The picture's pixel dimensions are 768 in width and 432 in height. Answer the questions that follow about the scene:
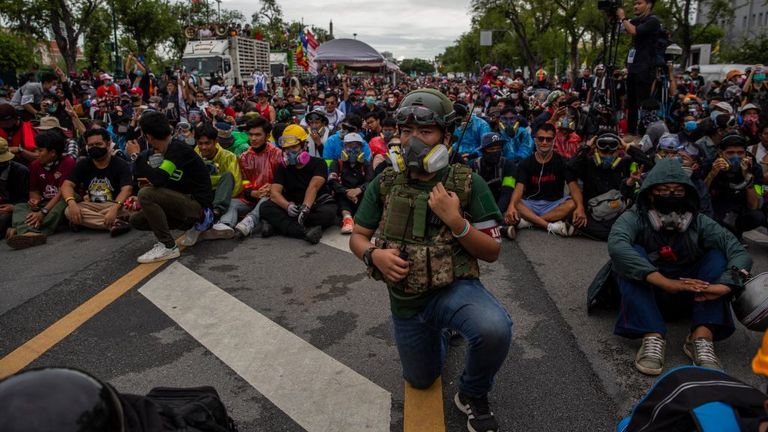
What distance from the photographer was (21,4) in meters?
33.8

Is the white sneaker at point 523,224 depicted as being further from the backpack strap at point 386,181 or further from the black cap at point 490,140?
the backpack strap at point 386,181

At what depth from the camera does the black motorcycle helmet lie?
1120 mm

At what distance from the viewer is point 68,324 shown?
4.14 meters

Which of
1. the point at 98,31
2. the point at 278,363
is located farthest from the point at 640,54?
the point at 98,31

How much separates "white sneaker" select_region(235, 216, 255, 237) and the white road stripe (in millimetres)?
1775

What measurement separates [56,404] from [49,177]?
7063 millimetres

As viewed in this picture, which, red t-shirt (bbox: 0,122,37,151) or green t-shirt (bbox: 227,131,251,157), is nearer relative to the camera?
red t-shirt (bbox: 0,122,37,151)

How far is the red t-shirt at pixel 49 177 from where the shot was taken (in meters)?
7.07

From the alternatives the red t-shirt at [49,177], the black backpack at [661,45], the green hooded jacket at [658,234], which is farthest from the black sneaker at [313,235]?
the black backpack at [661,45]

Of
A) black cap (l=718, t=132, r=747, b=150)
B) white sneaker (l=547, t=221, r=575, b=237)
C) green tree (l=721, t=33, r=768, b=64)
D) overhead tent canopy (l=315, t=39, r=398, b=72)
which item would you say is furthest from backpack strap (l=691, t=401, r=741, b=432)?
green tree (l=721, t=33, r=768, b=64)

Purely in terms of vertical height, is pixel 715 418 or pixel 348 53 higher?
pixel 348 53

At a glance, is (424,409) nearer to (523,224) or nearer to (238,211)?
(523,224)

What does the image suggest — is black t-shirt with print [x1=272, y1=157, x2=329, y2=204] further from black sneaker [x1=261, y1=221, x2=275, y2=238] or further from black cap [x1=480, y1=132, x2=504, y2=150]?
black cap [x1=480, y1=132, x2=504, y2=150]

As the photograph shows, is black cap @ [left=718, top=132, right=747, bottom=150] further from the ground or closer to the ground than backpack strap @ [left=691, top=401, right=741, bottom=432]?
further from the ground
